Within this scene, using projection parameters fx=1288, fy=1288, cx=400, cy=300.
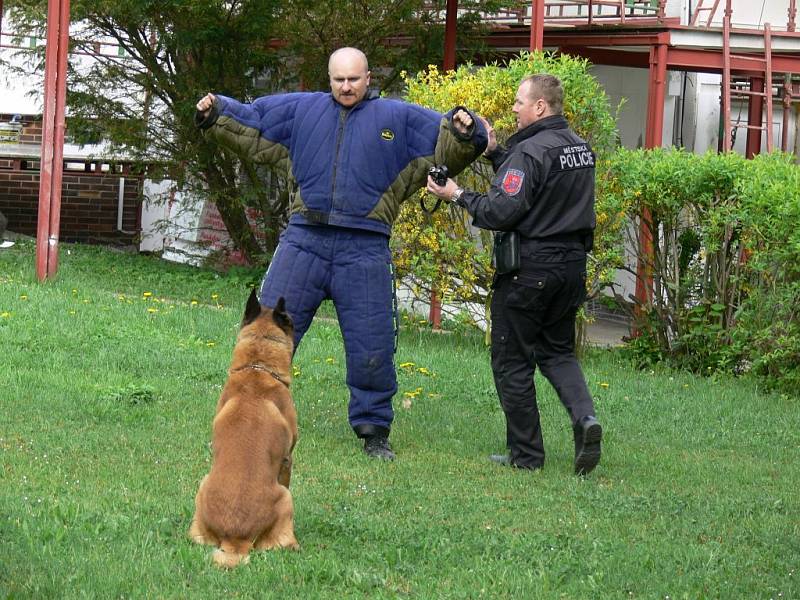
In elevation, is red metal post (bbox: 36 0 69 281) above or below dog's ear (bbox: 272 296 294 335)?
above

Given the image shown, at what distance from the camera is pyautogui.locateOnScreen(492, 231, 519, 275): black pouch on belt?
21.5 ft

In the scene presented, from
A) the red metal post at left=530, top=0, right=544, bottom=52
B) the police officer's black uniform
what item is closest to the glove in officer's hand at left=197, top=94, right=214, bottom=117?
the police officer's black uniform

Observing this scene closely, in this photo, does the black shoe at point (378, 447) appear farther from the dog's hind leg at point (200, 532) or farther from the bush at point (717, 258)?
the bush at point (717, 258)

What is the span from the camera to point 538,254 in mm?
6527

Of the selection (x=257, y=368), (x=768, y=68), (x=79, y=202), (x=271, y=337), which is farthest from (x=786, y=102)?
(x=257, y=368)

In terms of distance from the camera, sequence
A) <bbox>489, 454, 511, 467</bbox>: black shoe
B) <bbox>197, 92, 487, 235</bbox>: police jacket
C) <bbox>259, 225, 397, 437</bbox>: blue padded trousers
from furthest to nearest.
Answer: <bbox>489, 454, 511, 467</bbox>: black shoe, <bbox>259, 225, 397, 437</bbox>: blue padded trousers, <bbox>197, 92, 487, 235</bbox>: police jacket

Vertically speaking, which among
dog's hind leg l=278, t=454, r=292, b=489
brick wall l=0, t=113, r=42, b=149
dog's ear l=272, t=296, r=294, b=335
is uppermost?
brick wall l=0, t=113, r=42, b=149

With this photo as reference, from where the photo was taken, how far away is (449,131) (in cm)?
662

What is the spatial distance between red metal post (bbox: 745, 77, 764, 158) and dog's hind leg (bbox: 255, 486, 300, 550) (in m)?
12.5

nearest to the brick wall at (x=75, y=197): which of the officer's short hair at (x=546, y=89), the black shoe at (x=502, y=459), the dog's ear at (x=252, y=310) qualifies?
the black shoe at (x=502, y=459)

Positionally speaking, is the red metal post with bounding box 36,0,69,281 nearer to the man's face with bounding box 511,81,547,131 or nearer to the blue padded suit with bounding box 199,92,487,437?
the blue padded suit with bounding box 199,92,487,437

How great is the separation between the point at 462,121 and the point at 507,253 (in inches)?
27.9

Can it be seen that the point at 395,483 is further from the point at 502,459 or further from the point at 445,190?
the point at 445,190

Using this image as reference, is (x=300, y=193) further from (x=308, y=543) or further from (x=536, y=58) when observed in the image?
(x=536, y=58)
